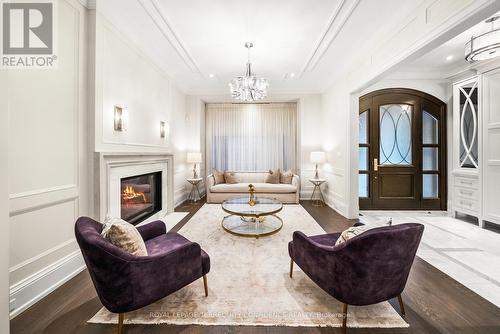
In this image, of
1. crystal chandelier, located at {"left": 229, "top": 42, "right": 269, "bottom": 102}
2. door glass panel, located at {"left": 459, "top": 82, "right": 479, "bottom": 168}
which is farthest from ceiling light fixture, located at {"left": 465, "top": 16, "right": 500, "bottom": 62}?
crystal chandelier, located at {"left": 229, "top": 42, "right": 269, "bottom": 102}

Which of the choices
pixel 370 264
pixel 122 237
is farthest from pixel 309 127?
pixel 122 237

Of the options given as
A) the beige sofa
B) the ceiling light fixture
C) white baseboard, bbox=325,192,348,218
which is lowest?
white baseboard, bbox=325,192,348,218

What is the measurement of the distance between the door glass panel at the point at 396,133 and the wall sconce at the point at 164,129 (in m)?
4.63

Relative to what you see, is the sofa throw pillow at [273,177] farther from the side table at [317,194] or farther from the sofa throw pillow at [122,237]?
the sofa throw pillow at [122,237]

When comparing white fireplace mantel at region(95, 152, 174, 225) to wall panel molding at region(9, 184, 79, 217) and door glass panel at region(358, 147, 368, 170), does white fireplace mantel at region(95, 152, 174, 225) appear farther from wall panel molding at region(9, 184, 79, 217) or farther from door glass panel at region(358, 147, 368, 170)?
door glass panel at region(358, 147, 368, 170)

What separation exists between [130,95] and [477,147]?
19.6ft

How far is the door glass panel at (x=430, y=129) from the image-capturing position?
14.8 feet

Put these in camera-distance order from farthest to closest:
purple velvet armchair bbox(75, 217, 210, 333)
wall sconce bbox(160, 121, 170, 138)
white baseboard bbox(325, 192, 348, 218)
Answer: white baseboard bbox(325, 192, 348, 218) → wall sconce bbox(160, 121, 170, 138) → purple velvet armchair bbox(75, 217, 210, 333)

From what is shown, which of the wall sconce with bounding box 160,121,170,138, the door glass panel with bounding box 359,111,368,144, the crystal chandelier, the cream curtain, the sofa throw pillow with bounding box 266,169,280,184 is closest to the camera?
the crystal chandelier

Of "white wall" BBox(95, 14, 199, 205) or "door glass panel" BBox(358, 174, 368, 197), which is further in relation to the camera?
"door glass panel" BBox(358, 174, 368, 197)

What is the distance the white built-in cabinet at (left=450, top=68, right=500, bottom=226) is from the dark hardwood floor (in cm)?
240

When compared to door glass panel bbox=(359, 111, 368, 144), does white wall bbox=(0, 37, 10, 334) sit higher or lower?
lower

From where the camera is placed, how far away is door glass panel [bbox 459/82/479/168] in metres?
3.74

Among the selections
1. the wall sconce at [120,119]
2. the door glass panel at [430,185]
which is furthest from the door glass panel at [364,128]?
the wall sconce at [120,119]
